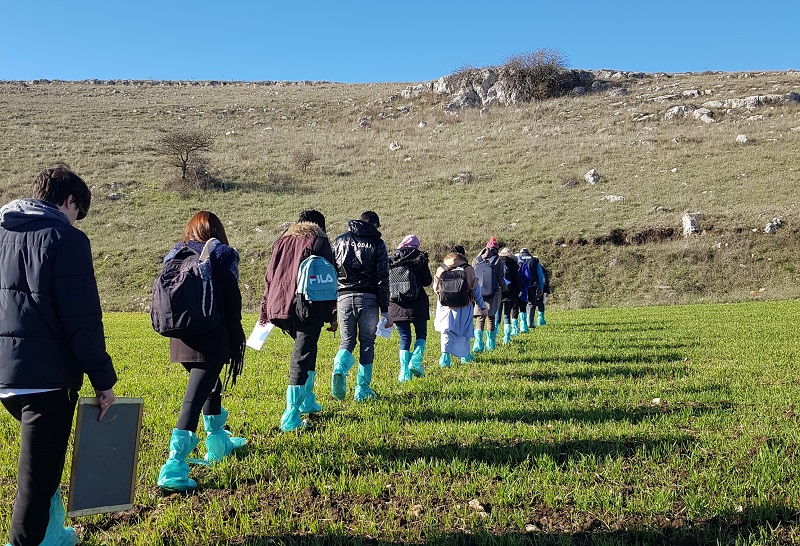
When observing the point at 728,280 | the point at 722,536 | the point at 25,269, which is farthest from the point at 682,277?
the point at 25,269

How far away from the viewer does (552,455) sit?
4988 millimetres

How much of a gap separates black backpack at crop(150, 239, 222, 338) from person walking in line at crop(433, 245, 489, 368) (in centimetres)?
601

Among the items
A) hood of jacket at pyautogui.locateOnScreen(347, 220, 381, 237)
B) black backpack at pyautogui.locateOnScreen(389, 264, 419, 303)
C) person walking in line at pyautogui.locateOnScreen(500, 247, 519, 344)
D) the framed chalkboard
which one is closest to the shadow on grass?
the framed chalkboard

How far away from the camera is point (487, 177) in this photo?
153 feet

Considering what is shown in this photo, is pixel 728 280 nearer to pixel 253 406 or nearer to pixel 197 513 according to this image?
pixel 253 406

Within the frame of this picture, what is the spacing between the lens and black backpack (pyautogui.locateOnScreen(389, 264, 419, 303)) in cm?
903

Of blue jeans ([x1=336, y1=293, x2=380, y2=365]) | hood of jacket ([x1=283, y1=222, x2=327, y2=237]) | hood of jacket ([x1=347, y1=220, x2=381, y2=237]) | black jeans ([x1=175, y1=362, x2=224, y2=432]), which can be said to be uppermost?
hood of jacket ([x1=347, y1=220, x2=381, y2=237])

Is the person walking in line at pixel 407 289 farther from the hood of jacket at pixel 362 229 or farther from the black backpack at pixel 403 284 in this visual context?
the hood of jacket at pixel 362 229

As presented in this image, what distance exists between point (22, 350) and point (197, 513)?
1570 mm

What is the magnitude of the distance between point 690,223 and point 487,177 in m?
17.8

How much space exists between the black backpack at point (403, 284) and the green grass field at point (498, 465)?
1238 millimetres

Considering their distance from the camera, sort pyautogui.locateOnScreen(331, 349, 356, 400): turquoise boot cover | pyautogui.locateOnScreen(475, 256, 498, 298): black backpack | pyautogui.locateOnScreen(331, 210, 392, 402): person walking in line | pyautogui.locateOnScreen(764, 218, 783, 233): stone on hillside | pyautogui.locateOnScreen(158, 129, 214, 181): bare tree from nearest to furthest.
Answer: pyautogui.locateOnScreen(331, 349, 356, 400): turquoise boot cover < pyautogui.locateOnScreen(331, 210, 392, 402): person walking in line < pyautogui.locateOnScreen(475, 256, 498, 298): black backpack < pyautogui.locateOnScreen(764, 218, 783, 233): stone on hillside < pyautogui.locateOnScreen(158, 129, 214, 181): bare tree

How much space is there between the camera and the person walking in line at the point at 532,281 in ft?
53.1

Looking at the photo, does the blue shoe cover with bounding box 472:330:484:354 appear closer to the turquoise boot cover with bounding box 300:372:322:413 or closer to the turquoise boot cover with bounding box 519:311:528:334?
the turquoise boot cover with bounding box 519:311:528:334
